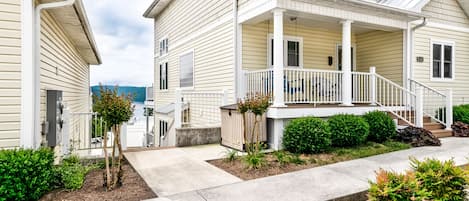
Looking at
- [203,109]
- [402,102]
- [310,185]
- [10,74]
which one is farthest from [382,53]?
[10,74]

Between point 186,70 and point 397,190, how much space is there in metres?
10.6

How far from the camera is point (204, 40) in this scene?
434 inches

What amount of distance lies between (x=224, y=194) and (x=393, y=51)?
962 cm

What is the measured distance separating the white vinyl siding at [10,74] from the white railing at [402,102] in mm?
9316

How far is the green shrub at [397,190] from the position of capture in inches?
128

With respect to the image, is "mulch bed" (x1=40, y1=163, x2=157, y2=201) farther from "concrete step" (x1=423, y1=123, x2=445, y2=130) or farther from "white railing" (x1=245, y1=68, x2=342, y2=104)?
"concrete step" (x1=423, y1=123, x2=445, y2=130)

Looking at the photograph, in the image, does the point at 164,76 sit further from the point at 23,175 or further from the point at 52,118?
the point at 23,175

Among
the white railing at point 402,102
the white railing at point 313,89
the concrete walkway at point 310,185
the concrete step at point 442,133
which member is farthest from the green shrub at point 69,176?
the concrete step at point 442,133

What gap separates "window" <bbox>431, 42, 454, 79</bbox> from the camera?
11.3 metres

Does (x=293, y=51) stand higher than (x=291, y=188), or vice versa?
(x=293, y=51)

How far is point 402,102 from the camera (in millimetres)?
10125

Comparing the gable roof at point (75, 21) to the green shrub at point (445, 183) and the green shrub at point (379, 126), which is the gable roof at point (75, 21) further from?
the green shrub at point (379, 126)

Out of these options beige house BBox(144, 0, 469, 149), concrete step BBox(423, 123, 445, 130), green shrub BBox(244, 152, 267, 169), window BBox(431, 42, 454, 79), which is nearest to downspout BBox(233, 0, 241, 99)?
beige house BBox(144, 0, 469, 149)

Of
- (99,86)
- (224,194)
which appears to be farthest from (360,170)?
(99,86)
